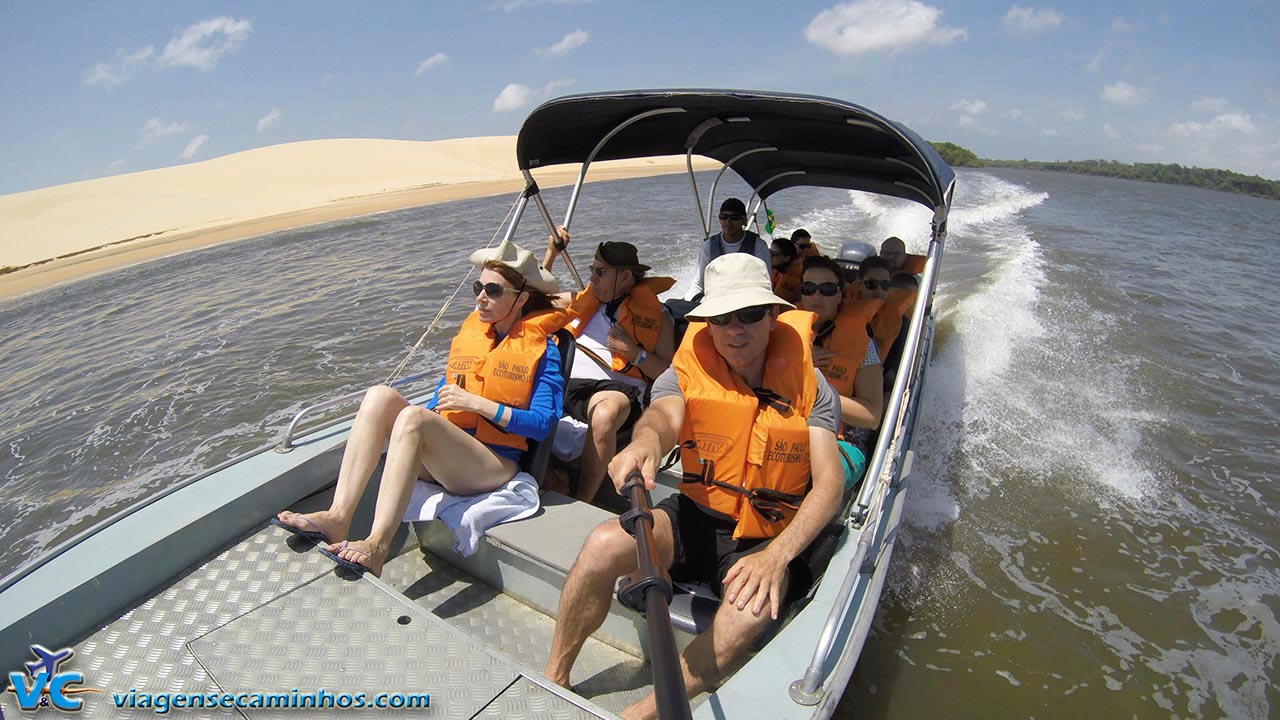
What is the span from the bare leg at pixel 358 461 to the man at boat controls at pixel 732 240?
2867mm

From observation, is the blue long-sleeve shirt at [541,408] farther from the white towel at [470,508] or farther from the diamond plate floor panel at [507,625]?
the diamond plate floor panel at [507,625]

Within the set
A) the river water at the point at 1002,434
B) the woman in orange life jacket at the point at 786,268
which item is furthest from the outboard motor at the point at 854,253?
the river water at the point at 1002,434

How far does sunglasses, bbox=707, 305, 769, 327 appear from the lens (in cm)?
213

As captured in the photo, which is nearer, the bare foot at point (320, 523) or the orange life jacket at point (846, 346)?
the bare foot at point (320, 523)

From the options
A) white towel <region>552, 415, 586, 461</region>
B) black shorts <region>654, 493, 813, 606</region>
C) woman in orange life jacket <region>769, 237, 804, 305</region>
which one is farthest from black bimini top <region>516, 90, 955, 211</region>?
black shorts <region>654, 493, 813, 606</region>

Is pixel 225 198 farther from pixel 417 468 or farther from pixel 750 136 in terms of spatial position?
pixel 417 468

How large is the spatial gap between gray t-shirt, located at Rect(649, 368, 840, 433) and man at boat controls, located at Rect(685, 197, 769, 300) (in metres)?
2.69

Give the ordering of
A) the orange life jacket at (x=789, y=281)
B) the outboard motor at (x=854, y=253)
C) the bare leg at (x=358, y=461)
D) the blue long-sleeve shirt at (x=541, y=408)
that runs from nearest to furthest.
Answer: the bare leg at (x=358, y=461) < the blue long-sleeve shirt at (x=541, y=408) < the orange life jacket at (x=789, y=281) < the outboard motor at (x=854, y=253)

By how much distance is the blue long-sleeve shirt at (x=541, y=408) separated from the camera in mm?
2652

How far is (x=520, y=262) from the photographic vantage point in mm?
2914

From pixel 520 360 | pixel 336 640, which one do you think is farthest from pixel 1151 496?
pixel 336 640

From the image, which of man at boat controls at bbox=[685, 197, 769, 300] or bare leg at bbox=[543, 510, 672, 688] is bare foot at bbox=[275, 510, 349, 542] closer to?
bare leg at bbox=[543, 510, 672, 688]

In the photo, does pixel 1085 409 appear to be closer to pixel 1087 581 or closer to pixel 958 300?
pixel 1087 581

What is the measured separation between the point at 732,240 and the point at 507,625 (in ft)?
11.8
